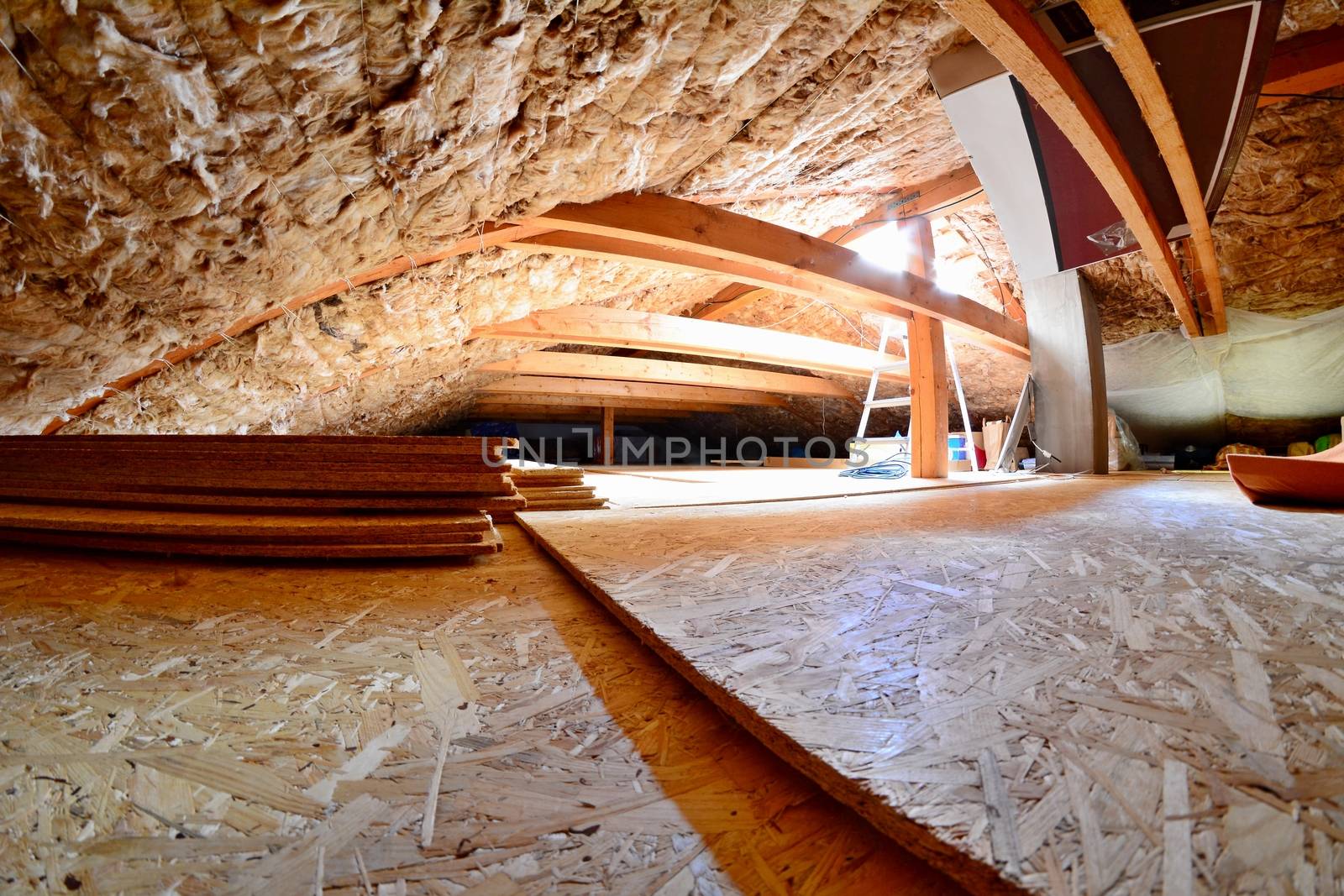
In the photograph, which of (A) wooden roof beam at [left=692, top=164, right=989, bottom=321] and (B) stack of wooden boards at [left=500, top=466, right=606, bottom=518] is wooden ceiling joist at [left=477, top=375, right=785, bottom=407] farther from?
(B) stack of wooden boards at [left=500, top=466, right=606, bottom=518]

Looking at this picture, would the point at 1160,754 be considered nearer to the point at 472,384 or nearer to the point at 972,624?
the point at 972,624

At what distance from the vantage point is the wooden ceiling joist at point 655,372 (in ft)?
17.9

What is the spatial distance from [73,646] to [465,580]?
2.07 ft

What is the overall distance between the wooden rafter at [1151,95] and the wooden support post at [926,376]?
156cm

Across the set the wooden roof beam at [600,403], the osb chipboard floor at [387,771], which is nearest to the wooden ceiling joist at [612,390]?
the wooden roof beam at [600,403]

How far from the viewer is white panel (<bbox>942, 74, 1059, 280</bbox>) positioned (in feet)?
6.89

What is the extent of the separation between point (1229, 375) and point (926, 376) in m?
3.65

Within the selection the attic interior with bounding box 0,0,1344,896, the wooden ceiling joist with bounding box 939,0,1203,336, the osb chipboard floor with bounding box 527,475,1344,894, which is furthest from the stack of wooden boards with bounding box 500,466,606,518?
the wooden ceiling joist with bounding box 939,0,1203,336

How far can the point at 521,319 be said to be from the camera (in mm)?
3881

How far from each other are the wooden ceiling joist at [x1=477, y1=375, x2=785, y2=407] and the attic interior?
9.29ft

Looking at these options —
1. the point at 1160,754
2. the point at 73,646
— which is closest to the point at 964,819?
the point at 1160,754

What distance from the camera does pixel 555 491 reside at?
96.7 inches

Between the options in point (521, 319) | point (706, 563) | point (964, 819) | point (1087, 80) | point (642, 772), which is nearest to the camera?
point (964, 819)

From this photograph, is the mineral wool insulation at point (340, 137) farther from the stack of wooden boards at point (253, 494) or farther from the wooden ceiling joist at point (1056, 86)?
the wooden ceiling joist at point (1056, 86)
